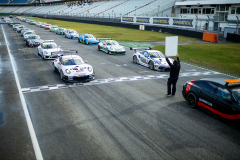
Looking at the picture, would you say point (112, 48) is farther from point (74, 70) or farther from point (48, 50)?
point (74, 70)

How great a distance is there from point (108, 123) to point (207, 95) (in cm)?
365

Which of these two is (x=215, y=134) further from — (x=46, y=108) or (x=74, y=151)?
(x=46, y=108)

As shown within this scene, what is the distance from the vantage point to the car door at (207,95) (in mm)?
7602

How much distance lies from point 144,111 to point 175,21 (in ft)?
112

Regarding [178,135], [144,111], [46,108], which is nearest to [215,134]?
[178,135]

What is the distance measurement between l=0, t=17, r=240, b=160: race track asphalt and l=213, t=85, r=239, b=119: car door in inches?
17.9

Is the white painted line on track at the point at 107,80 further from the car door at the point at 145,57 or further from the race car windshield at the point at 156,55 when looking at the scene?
the car door at the point at 145,57

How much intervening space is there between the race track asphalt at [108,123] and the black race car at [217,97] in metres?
0.35

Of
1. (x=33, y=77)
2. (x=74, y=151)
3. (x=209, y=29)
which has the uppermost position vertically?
(x=209, y=29)

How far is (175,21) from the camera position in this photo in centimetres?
3903

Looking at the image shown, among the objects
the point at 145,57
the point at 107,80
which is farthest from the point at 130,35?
the point at 107,80

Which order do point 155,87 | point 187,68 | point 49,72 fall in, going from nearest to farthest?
point 155,87
point 49,72
point 187,68

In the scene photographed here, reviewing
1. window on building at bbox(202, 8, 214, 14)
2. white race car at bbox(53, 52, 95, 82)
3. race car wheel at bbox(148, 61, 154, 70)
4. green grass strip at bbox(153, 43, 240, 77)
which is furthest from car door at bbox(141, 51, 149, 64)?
window on building at bbox(202, 8, 214, 14)

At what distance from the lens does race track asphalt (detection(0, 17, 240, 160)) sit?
577cm
